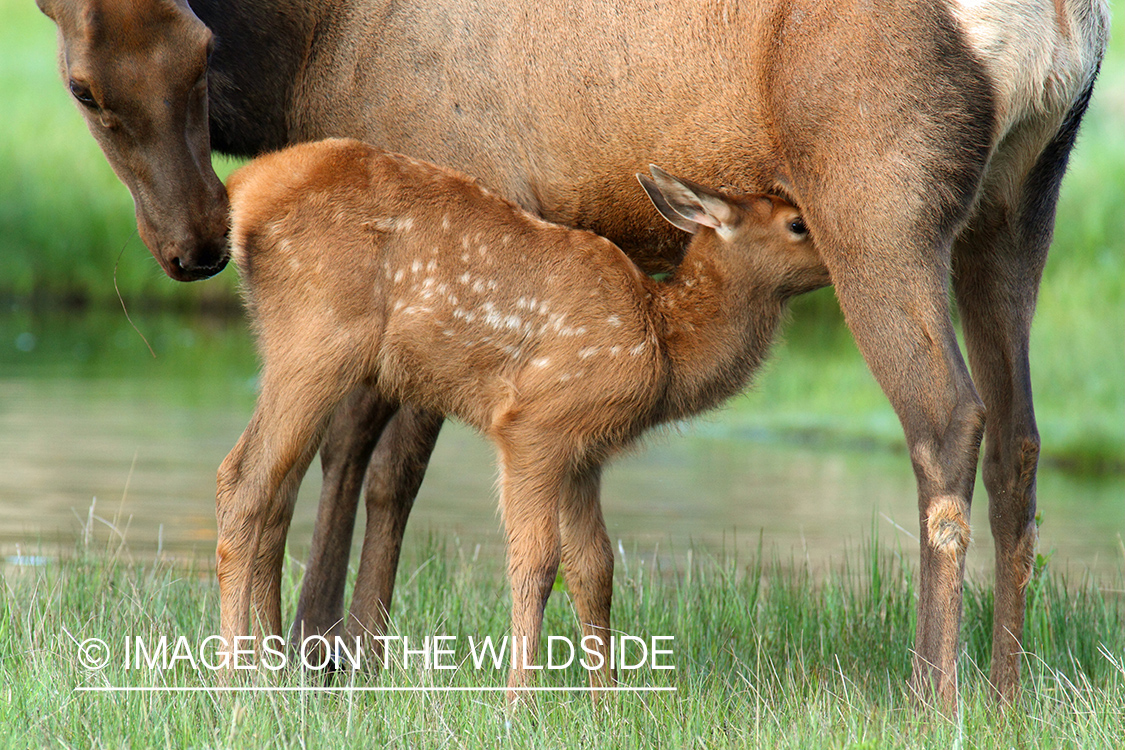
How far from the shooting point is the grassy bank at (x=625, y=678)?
11.4ft

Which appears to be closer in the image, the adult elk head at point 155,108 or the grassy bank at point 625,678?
the grassy bank at point 625,678

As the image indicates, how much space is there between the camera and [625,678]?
4.30m

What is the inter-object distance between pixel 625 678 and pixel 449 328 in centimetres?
121

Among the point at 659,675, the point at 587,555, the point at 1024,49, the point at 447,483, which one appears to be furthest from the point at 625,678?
the point at 447,483

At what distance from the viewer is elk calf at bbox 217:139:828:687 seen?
394 cm

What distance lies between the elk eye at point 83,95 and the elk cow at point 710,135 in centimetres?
1

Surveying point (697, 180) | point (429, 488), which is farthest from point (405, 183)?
point (429, 488)

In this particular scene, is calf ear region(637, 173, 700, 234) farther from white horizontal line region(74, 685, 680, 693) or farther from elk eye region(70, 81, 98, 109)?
elk eye region(70, 81, 98, 109)

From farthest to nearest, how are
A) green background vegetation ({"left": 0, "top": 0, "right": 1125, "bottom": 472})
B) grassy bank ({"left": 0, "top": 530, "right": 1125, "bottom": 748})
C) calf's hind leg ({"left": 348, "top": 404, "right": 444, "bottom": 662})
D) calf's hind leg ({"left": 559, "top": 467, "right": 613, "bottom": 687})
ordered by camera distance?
green background vegetation ({"left": 0, "top": 0, "right": 1125, "bottom": 472}) → calf's hind leg ({"left": 348, "top": 404, "right": 444, "bottom": 662}) → calf's hind leg ({"left": 559, "top": 467, "right": 613, "bottom": 687}) → grassy bank ({"left": 0, "top": 530, "right": 1125, "bottom": 748})

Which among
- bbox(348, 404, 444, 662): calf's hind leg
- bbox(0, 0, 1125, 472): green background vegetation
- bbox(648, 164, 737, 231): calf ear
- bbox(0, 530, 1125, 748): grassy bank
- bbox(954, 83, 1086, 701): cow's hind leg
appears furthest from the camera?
bbox(0, 0, 1125, 472): green background vegetation

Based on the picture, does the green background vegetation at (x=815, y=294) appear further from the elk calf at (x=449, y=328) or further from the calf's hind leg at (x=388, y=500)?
the elk calf at (x=449, y=328)

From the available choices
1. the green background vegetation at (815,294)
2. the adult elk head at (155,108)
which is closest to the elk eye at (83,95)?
the adult elk head at (155,108)

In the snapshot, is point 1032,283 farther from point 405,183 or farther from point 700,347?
point 405,183

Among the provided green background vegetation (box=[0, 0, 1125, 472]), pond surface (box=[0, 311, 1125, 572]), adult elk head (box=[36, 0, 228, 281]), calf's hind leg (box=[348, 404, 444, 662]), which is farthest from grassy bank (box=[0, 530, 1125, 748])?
green background vegetation (box=[0, 0, 1125, 472])
